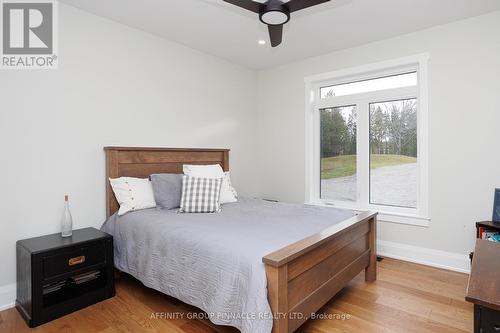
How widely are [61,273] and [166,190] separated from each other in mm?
1092

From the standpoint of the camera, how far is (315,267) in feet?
A: 6.49

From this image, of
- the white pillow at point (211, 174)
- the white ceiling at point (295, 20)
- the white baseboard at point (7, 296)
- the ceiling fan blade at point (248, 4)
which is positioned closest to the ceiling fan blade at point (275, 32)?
the ceiling fan blade at point (248, 4)

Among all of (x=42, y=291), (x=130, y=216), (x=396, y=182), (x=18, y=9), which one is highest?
(x=18, y=9)

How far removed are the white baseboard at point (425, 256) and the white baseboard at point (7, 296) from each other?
3716mm

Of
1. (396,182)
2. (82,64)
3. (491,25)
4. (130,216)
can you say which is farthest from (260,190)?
(491,25)

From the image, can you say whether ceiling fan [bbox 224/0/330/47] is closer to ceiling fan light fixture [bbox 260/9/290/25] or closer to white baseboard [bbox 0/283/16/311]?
ceiling fan light fixture [bbox 260/9/290/25]

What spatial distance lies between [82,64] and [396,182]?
12.0 feet

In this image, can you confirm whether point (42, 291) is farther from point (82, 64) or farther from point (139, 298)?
point (82, 64)

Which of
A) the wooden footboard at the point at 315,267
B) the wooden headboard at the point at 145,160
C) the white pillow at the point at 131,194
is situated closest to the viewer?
the wooden footboard at the point at 315,267

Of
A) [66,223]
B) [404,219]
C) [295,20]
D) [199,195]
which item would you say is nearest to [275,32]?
[295,20]

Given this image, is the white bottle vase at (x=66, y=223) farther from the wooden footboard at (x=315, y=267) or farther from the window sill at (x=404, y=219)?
the window sill at (x=404, y=219)

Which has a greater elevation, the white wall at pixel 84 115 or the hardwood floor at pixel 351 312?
the white wall at pixel 84 115

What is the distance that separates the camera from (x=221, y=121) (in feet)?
13.7

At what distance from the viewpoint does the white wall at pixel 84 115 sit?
7.86ft
